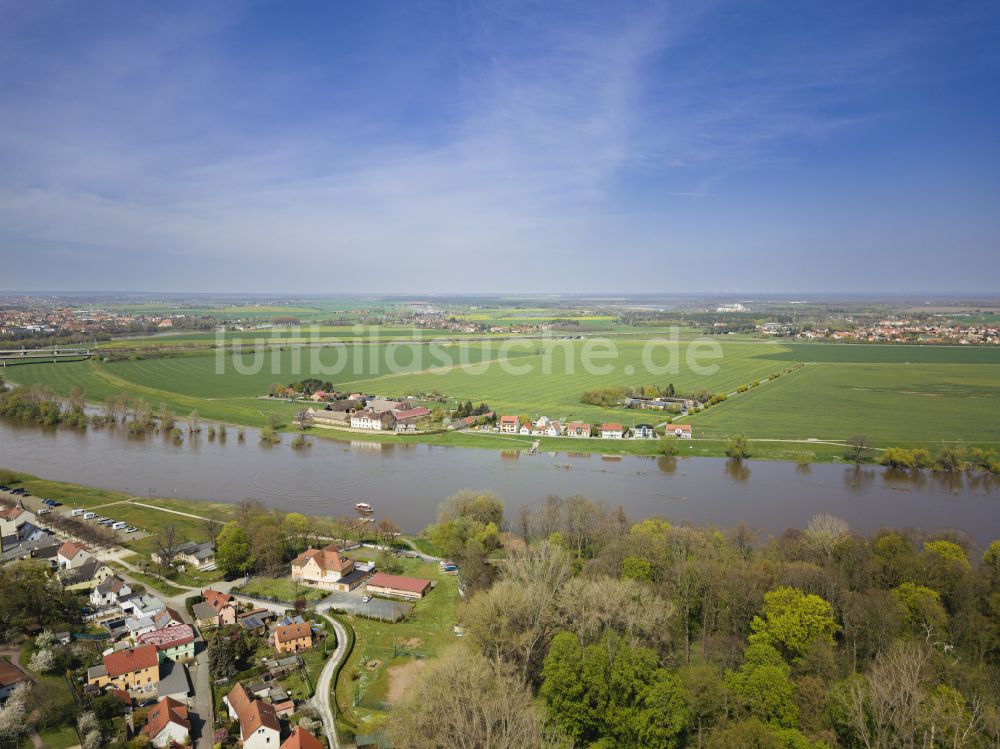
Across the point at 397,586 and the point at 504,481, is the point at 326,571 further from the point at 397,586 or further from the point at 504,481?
the point at 504,481

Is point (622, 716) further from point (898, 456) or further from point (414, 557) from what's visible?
point (898, 456)

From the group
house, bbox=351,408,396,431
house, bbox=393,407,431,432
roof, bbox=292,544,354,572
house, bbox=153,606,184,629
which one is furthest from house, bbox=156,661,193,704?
house, bbox=351,408,396,431

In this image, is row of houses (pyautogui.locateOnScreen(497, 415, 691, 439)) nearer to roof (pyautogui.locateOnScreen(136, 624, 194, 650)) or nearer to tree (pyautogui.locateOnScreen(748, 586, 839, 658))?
tree (pyautogui.locateOnScreen(748, 586, 839, 658))

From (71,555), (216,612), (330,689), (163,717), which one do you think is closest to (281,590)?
(216,612)

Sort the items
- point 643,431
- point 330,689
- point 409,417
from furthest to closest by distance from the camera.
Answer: point 409,417 < point 643,431 < point 330,689

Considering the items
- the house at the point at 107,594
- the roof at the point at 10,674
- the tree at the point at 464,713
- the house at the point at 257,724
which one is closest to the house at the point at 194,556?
the house at the point at 107,594

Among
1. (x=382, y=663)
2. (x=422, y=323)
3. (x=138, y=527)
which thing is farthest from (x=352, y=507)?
(x=422, y=323)

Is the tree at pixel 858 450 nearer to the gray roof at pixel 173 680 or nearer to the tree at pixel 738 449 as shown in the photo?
the tree at pixel 738 449
